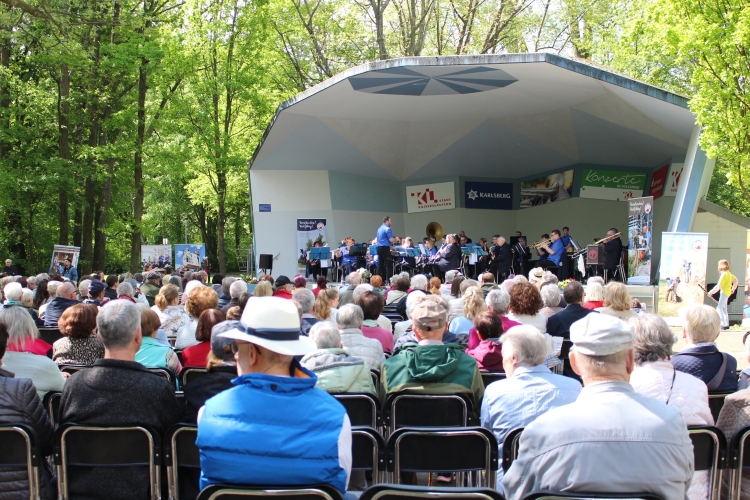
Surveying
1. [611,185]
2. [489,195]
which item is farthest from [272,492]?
[489,195]

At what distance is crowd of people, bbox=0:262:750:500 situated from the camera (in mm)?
1992

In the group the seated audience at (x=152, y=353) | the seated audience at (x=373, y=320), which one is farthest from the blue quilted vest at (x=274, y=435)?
the seated audience at (x=373, y=320)

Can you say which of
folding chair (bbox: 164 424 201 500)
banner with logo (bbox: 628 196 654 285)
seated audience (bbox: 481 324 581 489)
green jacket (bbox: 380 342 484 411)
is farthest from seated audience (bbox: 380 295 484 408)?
banner with logo (bbox: 628 196 654 285)

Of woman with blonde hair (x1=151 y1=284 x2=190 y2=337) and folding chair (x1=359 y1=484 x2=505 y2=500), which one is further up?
woman with blonde hair (x1=151 y1=284 x2=190 y2=337)

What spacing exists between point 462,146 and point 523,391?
58.3 feet

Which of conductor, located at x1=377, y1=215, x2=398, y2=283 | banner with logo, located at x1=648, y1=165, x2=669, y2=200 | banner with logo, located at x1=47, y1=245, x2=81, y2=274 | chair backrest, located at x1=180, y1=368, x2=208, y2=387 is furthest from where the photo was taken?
banner with logo, located at x1=648, y1=165, x2=669, y2=200

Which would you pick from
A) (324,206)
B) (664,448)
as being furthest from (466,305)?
(324,206)

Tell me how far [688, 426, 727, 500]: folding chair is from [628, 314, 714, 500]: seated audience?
0.40ft

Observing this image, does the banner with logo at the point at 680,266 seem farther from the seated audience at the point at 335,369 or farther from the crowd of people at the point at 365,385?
the seated audience at the point at 335,369

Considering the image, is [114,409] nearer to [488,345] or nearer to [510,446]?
[510,446]

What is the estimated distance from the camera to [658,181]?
19.2 m

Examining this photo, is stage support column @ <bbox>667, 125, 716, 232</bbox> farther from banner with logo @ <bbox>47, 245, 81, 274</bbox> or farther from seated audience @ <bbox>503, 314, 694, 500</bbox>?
banner with logo @ <bbox>47, 245, 81, 274</bbox>

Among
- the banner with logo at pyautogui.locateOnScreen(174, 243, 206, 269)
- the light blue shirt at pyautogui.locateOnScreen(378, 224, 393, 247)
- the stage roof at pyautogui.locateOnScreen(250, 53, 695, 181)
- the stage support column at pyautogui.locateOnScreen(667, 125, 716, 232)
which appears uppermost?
the stage roof at pyautogui.locateOnScreen(250, 53, 695, 181)

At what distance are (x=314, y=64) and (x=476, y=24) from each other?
22.5 ft
